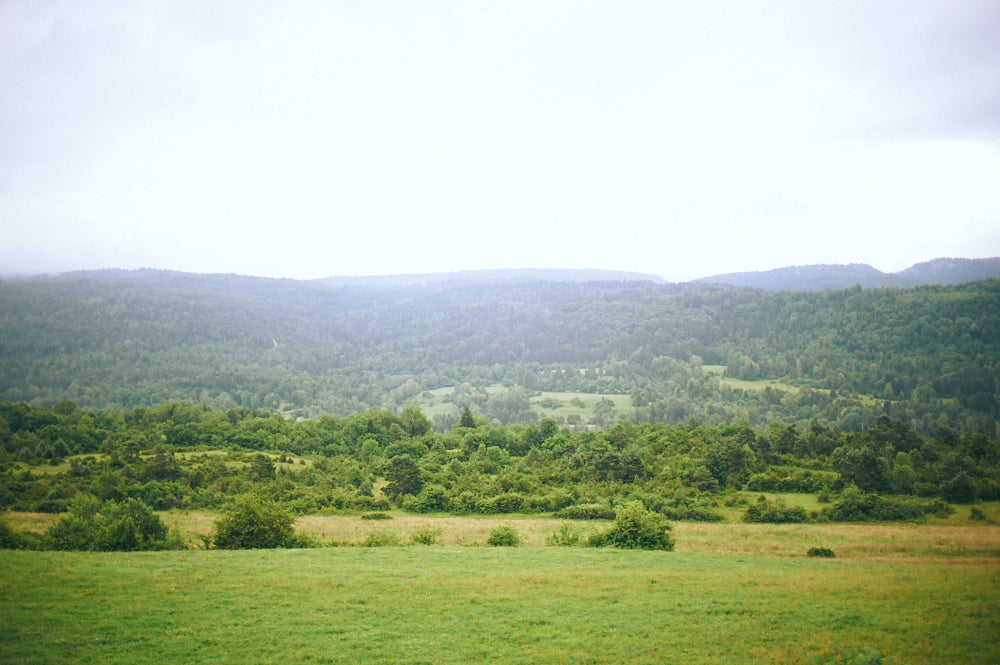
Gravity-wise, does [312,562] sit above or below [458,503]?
above

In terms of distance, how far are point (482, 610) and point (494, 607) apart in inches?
23.2

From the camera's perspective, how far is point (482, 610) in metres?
22.1

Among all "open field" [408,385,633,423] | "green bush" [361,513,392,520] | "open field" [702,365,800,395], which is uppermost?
"green bush" [361,513,392,520]

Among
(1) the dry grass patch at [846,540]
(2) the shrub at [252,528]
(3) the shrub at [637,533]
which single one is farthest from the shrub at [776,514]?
(2) the shrub at [252,528]

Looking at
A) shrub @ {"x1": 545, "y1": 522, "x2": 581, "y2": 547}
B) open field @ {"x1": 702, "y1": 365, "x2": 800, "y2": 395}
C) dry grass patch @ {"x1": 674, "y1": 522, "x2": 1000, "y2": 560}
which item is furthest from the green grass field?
open field @ {"x1": 702, "y1": 365, "x2": 800, "y2": 395}

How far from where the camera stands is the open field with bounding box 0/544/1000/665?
719 inches

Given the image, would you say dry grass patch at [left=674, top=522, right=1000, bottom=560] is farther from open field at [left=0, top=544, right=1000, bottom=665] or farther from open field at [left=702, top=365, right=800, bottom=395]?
open field at [left=702, top=365, right=800, bottom=395]

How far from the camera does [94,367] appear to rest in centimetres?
19100

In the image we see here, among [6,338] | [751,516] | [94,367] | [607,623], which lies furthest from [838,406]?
[6,338]

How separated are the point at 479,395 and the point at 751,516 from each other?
140m

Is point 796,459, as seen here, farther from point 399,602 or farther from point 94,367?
point 94,367

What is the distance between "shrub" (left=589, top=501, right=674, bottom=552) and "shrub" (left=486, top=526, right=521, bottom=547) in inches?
186

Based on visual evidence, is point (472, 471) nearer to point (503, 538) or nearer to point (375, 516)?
point (375, 516)

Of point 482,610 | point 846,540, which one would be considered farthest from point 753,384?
point 482,610
